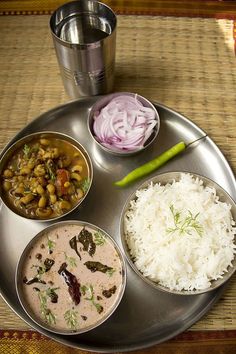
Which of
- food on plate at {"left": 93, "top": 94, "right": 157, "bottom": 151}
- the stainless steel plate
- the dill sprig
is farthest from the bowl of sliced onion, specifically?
the dill sprig

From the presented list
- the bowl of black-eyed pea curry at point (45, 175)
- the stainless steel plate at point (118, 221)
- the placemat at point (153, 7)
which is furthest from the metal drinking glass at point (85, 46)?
the placemat at point (153, 7)

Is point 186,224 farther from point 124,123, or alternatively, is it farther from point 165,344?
point 124,123

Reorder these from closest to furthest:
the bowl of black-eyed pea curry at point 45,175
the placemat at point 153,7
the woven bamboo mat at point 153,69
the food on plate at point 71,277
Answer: the food on plate at point 71,277 → the bowl of black-eyed pea curry at point 45,175 → the woven bamboo mat at point 153,69 → the placemat at point 153,7

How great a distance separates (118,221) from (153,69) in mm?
1180

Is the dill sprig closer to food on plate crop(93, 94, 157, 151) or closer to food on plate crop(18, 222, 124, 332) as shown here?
food on plate crop(18, 222, 124, 332)

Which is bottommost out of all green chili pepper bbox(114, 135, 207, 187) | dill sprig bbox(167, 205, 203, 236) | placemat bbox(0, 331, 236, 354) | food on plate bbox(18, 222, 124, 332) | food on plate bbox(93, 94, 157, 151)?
placemat bbox(0, 331, 236, 354)

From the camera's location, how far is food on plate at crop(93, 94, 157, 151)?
226 centimetres

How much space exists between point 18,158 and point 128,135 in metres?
0.62

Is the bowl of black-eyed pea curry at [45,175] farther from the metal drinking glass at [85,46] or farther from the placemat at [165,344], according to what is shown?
the placemat at [165,344]

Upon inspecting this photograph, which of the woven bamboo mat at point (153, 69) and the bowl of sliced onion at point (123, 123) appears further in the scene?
the woven bamboo mat at point (153, 69)

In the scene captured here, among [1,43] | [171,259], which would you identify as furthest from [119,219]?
[1,43]

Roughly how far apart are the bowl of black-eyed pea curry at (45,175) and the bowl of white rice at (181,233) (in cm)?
31

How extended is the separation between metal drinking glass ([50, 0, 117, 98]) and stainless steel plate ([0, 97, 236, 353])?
0.12m

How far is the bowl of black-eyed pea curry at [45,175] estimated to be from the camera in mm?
2080
